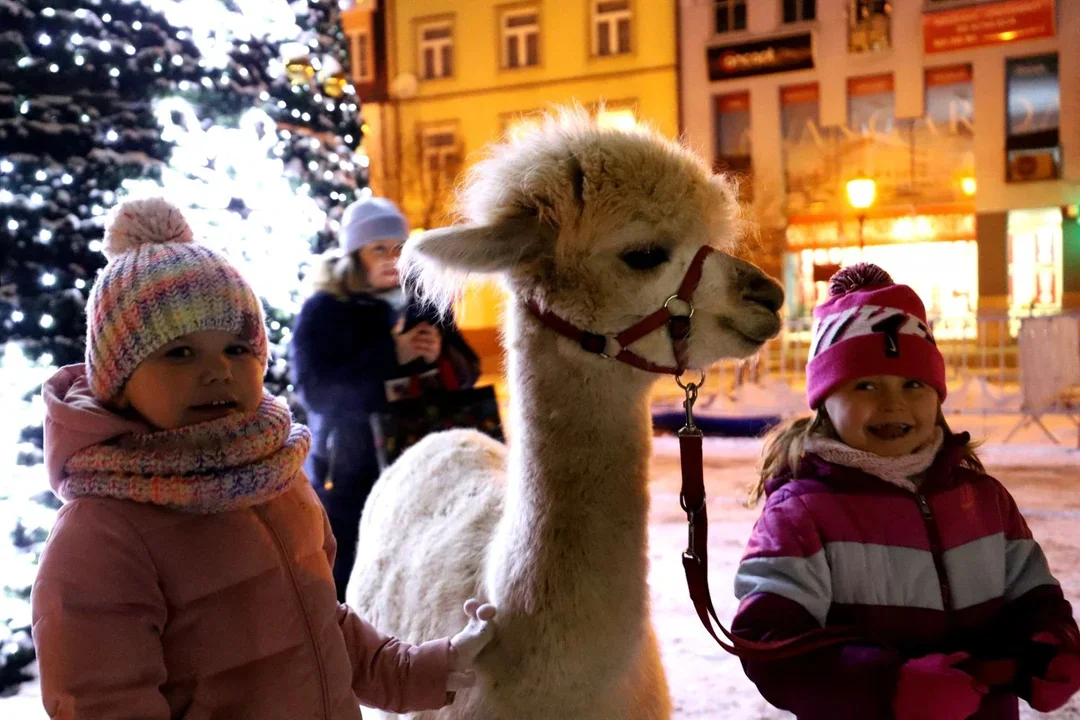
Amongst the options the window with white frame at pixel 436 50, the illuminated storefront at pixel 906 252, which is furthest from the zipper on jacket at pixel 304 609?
the window with white frame at pixel 436 50

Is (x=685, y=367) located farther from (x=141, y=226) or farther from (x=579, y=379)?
(x=141, y=226)

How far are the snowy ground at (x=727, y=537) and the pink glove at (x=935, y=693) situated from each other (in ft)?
4.44

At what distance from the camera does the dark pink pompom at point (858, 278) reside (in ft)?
5.28

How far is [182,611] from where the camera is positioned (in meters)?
1.11

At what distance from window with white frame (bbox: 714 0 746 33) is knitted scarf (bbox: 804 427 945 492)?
13977 millimetres

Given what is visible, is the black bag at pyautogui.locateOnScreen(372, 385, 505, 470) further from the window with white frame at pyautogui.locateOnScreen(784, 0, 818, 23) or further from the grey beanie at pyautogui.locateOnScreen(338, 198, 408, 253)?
the window with white frame at pyautogui.locateOnScreen(784, 0, 818, 23)

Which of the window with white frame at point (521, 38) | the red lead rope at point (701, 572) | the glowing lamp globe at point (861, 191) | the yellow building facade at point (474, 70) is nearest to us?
the red lead rope at point (701, 572)

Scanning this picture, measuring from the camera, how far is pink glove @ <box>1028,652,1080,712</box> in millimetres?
1286

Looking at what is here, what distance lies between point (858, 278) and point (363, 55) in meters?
16.2

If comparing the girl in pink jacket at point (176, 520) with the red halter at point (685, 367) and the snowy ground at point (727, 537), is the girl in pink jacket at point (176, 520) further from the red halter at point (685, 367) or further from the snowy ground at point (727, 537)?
the snowy ground at point (727, 537)

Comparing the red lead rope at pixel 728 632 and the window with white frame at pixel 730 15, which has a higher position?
the window with white frame at pixel 730 15

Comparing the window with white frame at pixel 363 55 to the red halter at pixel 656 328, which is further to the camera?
the window with white frame at pixel 363 55

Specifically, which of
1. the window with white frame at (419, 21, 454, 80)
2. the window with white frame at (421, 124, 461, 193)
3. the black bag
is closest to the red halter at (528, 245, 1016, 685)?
the black bag

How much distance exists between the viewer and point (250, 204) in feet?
13.2
